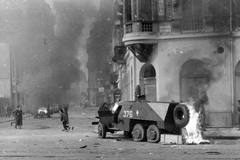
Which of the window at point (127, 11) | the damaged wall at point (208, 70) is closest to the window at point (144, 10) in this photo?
the window at point (127, 11)

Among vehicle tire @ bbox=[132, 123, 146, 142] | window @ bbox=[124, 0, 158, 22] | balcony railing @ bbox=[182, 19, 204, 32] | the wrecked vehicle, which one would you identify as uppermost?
window @ bbox=[124, 0, 158, 22]

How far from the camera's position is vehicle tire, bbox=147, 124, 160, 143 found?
66.8ft

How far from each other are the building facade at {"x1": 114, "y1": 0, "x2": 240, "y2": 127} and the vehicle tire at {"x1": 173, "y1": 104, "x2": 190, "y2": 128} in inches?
316

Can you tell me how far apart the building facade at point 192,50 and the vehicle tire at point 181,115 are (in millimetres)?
8035

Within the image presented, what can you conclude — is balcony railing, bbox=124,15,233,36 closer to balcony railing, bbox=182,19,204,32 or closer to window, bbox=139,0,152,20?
balcony railing, bbox=182,19,204,32

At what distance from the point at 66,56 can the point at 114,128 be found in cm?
3358

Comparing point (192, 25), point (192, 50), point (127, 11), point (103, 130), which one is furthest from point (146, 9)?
point (103, 130)

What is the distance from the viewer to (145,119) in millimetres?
21031

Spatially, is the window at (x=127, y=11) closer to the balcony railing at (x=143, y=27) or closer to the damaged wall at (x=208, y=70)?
the balcony railing at (x=143, y=27)

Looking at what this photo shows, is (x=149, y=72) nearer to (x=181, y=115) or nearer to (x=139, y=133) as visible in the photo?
(x=139, y=133)

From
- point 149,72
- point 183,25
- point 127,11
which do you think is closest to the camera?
point 183,25

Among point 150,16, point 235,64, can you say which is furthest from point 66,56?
point 235,64

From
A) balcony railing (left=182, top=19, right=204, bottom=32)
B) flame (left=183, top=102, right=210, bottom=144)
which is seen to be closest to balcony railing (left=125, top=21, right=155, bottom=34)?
balcony railing (left=182, top=19, right=204, bottom=32)

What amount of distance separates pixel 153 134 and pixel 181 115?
1.46m
